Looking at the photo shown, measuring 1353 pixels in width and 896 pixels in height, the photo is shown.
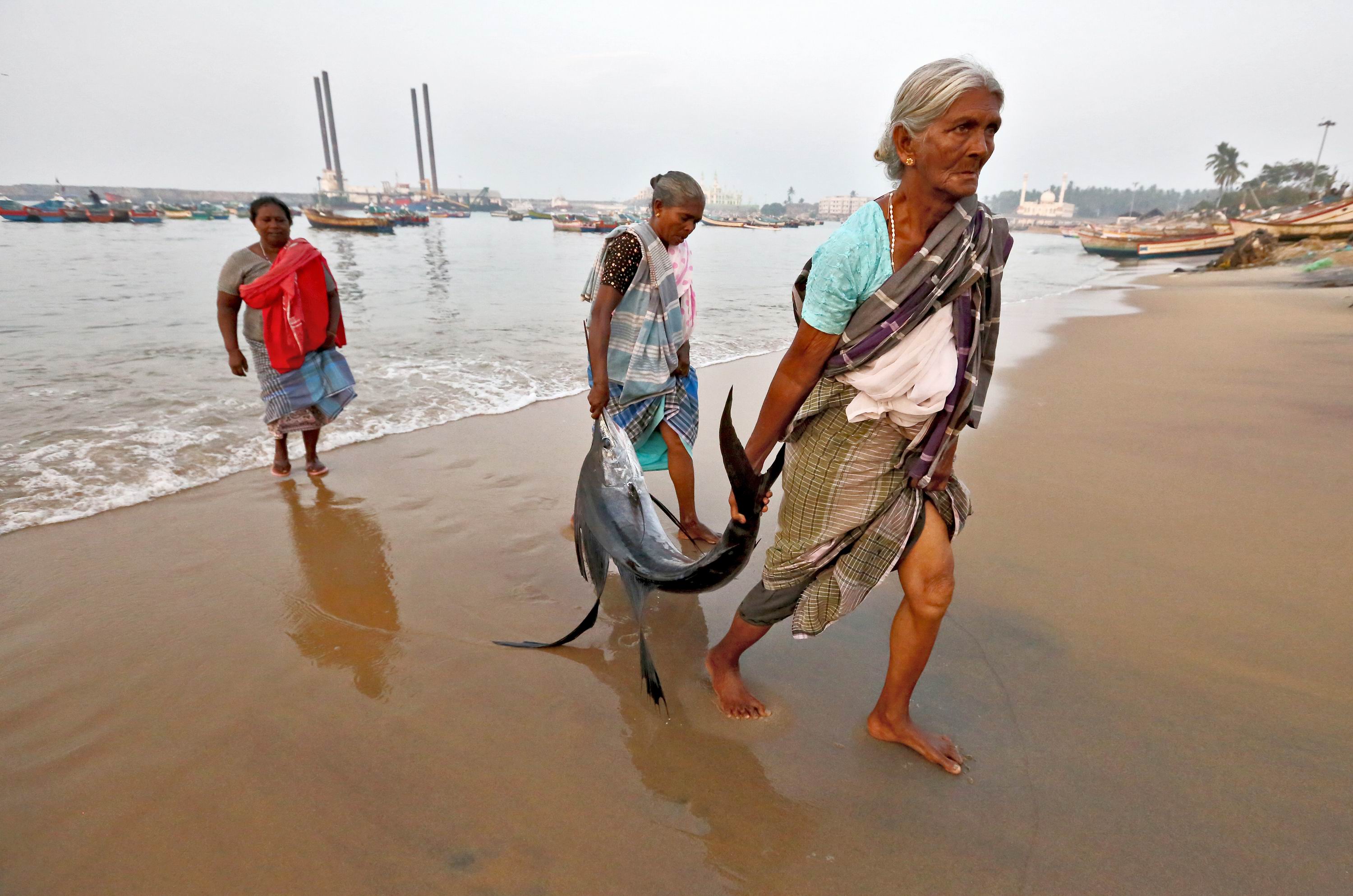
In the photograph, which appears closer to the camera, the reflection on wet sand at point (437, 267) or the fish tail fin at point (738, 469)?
the fish tail fin at point (738, 469)

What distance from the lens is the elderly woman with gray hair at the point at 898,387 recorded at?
4.67 feet

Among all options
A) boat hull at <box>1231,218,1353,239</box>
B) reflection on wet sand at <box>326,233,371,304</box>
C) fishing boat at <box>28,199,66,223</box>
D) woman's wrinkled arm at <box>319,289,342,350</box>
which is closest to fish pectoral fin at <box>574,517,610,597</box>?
woman's wrinkled arm at <box>319,289,342,350</box>

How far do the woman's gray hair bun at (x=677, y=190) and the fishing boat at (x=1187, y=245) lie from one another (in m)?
30.8

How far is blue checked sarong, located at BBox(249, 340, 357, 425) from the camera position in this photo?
3807mm

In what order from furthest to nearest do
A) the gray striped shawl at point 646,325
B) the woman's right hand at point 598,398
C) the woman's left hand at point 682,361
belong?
the woman's left hand at point 682,361 < the gray striped shawl at point 646,325 < the woman's right hand at point 598,398

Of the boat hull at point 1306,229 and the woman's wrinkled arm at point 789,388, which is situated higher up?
the boat hull at point 1306,229

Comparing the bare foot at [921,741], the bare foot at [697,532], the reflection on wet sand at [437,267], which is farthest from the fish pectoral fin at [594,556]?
the reflection on wet sand at [437,267]

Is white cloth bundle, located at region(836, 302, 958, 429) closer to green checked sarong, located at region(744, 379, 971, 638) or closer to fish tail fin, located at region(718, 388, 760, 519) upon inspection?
green checked sarong, located at region(744, 379, 971, 638)

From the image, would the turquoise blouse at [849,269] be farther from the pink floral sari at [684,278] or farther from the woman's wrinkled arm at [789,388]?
the pink floral sari at [684,278]

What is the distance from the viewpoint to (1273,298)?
1030 cm

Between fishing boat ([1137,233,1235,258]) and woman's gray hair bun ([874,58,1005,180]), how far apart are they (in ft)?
104

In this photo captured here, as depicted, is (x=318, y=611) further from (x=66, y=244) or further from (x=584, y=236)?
(x=584, y=236)

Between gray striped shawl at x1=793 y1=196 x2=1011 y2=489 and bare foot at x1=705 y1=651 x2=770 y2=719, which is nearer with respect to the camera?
gray striped shawl at x1=793 y1=196 x2=1011 y2=489

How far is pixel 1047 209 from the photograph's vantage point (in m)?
135
